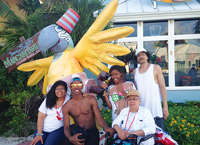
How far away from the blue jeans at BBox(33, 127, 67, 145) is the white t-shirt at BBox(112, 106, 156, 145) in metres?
0.76

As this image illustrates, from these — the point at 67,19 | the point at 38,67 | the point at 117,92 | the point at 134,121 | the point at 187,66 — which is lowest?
the point at 134,121

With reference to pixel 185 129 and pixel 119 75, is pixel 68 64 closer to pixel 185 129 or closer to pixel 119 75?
pixel 119 75

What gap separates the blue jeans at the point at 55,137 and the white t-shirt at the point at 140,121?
76cm

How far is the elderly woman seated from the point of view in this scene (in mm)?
2014

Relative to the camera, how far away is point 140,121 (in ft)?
6.89

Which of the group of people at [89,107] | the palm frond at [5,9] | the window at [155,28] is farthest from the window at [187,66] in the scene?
the palm frond at [5,9]

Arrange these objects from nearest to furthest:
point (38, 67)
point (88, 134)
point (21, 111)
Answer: point (88, 134), point (38, 67), point (21, 111)

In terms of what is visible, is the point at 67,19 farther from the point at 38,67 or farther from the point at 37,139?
the point at 37,139

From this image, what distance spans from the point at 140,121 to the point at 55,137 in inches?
44.1

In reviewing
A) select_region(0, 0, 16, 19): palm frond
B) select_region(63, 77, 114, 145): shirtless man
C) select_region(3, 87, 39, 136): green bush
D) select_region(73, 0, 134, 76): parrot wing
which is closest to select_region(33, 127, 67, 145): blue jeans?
select_region(63, 77, 114, 145): shirtless man

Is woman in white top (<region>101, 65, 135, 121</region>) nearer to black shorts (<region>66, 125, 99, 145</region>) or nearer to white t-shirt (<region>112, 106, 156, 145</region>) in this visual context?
white t-shirt (<region>112, 106, 156, 145</region>)

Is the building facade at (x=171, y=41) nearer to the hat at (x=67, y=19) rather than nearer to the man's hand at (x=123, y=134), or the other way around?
the hat at (x=67, y=19)

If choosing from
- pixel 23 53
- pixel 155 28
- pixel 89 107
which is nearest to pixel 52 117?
pixel 89 107

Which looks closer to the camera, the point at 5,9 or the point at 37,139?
the point at 37,139
